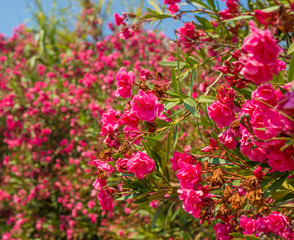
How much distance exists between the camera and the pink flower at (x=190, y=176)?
1004 millimetres

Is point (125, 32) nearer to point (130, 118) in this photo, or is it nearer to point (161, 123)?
point (161, 123)

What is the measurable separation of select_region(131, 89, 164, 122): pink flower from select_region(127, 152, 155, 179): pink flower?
0.13 meters

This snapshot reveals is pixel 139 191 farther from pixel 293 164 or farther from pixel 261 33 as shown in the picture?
pixel 261 33

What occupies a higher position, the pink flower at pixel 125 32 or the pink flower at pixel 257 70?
the pink flower at pixel 125 32

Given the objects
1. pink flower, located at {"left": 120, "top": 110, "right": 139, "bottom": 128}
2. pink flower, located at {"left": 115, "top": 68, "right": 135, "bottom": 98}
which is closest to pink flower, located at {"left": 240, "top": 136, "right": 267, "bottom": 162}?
pink flower, located at {"left": 120, "top": 110, "right": 139, "bottom": 128}

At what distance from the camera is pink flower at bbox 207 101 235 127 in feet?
3.34

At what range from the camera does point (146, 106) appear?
3.54 feet

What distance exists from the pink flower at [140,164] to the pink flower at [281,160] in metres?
0.41

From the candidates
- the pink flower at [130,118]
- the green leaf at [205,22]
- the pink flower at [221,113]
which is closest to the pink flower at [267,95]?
the pink flower at [221,113]

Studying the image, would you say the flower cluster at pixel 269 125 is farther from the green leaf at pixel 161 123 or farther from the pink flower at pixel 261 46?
the green leaf at pixel 161 123

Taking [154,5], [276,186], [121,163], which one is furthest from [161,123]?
[154,5]

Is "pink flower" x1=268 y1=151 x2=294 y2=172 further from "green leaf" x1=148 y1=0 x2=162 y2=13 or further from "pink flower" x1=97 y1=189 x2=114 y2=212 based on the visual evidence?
"green leaf" x1=148 y1=0 x2=162 y2=13

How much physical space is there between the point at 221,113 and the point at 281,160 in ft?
0.89

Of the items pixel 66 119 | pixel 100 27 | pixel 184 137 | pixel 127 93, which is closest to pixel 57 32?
pixel 100 27
